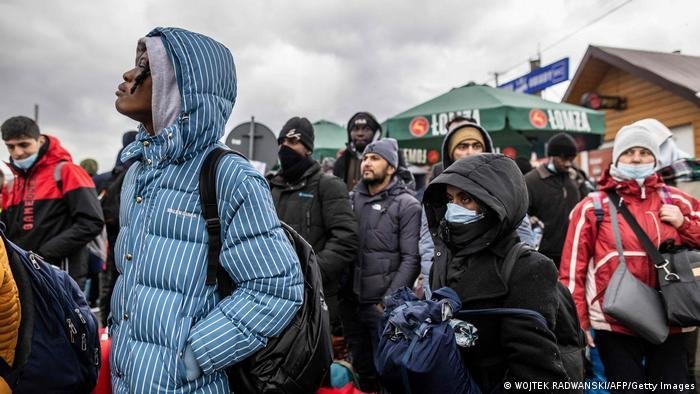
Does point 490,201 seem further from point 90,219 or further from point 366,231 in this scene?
point 90,219

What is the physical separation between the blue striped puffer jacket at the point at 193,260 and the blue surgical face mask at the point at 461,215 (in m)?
0.79

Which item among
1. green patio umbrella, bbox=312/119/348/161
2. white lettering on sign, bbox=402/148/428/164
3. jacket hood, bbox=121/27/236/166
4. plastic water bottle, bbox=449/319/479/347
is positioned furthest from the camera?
green patio umbrella, bbox=312/119/348/161

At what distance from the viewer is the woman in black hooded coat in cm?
171

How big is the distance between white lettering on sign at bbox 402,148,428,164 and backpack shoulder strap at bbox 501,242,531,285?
26.2 feet

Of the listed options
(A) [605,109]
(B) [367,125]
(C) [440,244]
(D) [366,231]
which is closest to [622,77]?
(A) [605,109]

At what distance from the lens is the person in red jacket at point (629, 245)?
9.26ft

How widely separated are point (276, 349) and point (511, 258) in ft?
3.19

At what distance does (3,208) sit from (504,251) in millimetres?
3935

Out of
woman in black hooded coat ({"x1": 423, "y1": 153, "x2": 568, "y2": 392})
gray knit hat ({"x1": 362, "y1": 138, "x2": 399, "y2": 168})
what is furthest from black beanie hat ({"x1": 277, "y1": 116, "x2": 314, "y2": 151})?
woman in black hooded coat ({"x1": 423, "y1": 153, "x2": 568, "y2": 392})

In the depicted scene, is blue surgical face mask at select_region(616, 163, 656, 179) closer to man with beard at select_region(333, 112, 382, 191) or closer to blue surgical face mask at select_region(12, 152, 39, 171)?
man with beard at select_region(333, 112, 382, 191)

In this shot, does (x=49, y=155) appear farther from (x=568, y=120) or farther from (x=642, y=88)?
(x=642, y=88)

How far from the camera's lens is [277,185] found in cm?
381

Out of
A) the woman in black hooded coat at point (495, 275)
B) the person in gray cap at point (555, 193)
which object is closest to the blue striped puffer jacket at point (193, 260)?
the woman in black hooded coat at point (495, 275)

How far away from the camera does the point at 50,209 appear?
381cm
